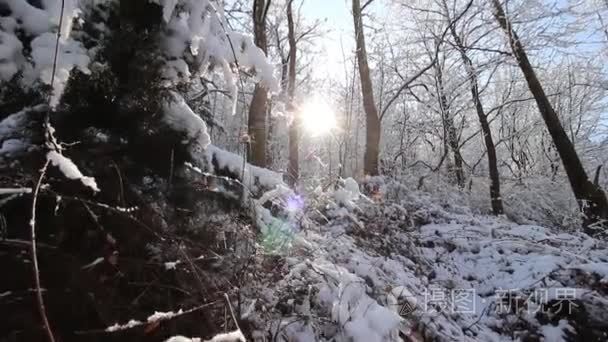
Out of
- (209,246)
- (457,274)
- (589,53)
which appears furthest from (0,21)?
(589,53)

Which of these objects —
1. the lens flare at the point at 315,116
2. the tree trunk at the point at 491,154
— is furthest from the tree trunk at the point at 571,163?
the lens flare at the point at 315,116

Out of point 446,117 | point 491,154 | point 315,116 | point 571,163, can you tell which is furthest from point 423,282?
point 446,117

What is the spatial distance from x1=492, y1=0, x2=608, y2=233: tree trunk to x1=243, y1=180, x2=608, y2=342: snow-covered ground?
2278 millimetres

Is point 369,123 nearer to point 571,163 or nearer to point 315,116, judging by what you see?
point 571,163

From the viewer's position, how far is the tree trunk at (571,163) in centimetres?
703

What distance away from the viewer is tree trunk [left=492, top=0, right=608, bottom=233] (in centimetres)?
703

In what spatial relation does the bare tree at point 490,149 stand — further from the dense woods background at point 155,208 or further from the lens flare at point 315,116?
the dense woods background at point 155,208

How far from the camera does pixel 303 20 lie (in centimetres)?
1545

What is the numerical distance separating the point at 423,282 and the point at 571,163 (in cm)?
536

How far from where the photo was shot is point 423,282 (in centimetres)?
392

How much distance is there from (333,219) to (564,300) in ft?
7.95

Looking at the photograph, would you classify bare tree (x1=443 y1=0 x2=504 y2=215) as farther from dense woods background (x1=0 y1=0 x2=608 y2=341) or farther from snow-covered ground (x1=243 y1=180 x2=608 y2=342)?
dense woods background (x1=0 y1=0 x2=608 y2=341)

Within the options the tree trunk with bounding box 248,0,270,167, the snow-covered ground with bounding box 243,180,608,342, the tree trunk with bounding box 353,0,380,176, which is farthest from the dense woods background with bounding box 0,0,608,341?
the tree trunk with bounding box 353,0,380,176

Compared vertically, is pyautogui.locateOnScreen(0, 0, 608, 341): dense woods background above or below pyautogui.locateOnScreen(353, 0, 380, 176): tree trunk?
below
